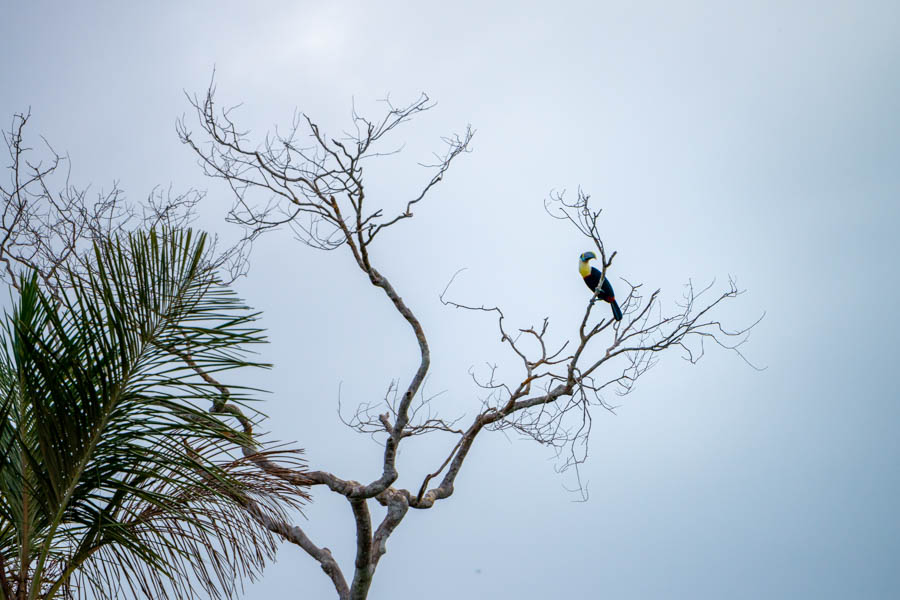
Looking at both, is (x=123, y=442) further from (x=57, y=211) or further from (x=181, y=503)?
(x=57, y=211)

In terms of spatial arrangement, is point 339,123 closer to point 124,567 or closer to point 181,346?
point 181,346

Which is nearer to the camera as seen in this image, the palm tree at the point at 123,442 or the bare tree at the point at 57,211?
the palm tree at the point at 123,442

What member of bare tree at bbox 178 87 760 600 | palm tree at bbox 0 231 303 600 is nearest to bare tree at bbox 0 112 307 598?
palm tree at bbox 0 231 303 600

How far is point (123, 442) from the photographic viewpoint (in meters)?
2.21

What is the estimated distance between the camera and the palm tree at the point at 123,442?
7.00 feet

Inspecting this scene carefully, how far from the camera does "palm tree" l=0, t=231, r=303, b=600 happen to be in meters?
2.13

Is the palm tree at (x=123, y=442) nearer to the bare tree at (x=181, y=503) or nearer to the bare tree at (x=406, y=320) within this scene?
the bare tree at (x=181, y=503)

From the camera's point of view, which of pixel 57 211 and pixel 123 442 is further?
pixel 57 211

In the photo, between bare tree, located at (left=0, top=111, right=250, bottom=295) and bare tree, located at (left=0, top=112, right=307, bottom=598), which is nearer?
bare tree, located at (left=0, top=112, right=307, bottom=598)

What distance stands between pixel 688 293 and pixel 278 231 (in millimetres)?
2887

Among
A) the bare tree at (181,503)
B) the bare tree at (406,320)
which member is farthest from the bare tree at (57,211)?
the bare tree at (181,503)

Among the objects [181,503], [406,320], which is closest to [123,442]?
[181,503]

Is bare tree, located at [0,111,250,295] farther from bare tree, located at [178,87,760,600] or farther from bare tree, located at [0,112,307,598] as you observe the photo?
bare tree, located at [0,112,307,598]

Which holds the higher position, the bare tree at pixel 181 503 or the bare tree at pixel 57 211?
the bare tree at pixel 57 211
